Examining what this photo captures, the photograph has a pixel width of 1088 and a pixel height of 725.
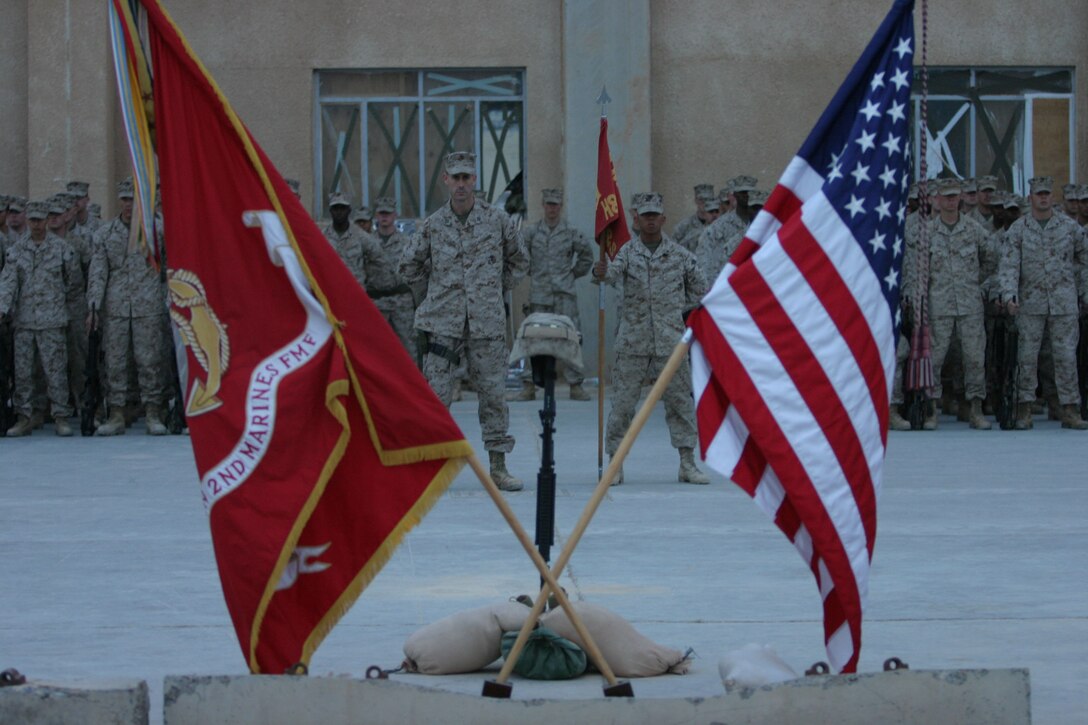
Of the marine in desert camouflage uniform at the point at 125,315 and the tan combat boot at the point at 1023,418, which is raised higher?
the marine in desert camouflage uniform at the point at 125,315

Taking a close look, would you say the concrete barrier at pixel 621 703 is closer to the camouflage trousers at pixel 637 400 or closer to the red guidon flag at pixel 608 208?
the red guidon flag at pixel 608 208

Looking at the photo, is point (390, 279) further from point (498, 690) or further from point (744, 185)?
point (498, 690)

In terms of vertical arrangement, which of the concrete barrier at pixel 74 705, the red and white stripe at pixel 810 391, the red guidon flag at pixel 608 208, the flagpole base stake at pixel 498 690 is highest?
the red guidon flag at pixel 608 208

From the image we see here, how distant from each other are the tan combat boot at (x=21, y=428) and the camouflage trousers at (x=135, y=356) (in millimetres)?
898

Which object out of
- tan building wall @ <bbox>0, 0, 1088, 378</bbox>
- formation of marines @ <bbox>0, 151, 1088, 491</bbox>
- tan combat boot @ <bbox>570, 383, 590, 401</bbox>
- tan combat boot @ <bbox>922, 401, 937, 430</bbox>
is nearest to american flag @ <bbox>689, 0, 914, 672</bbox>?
formation of marines @ <bbox>0, 151, 1088, 491</bbox>

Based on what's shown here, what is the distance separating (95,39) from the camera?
2184cm

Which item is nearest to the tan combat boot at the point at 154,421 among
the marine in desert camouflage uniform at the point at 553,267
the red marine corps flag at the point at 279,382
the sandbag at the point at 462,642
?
the marine in desert camouflage uniform at the point at 553,267

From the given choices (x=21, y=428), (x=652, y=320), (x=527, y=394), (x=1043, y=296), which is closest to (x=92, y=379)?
(x=21, y=428)

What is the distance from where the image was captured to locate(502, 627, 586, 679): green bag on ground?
6.25m

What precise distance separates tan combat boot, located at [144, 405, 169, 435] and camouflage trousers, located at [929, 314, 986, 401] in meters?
7.37

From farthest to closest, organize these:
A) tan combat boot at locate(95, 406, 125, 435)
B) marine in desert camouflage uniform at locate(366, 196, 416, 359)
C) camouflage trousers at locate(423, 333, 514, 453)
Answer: marine in desert camouflage uniform at locate(366, 196, 416, 359), tan combat boot at locate(95, 406, 125, 435), camouflage trousers at locate(423, 333, 514, 453)

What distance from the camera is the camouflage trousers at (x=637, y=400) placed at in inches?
490

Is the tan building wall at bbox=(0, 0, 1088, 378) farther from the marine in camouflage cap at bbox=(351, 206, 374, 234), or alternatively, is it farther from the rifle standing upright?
the rifle standing upright

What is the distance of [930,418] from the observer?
16938 millimetres
